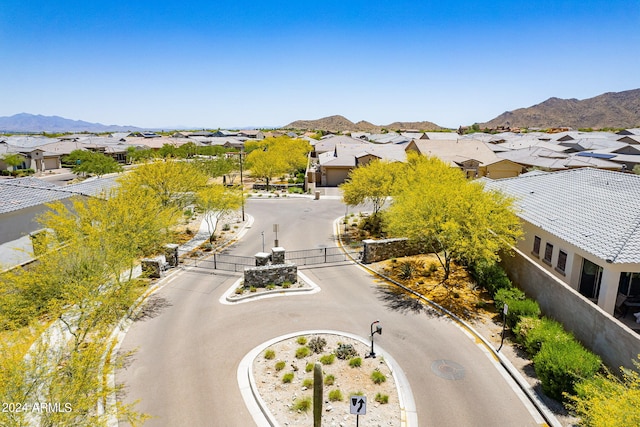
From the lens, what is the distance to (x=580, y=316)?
16.5 m

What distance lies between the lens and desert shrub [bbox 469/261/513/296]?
21.7 metres

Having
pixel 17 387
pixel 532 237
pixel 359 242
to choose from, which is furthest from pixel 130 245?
pixel 532 237

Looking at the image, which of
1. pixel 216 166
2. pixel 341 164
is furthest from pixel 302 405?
pixel 341 164

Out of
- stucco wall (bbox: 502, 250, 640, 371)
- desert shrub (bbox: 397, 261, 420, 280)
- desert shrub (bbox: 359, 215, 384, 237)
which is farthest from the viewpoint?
desert shrub (bbox: 359, 215, 384, 237)

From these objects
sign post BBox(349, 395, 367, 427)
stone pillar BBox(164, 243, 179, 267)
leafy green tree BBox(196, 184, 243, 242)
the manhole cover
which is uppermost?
leafy green tree BBox(196, 184, 243, 242)

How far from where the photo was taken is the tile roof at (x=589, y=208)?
17.7 m

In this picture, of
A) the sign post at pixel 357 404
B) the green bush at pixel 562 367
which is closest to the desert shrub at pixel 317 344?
the sign post at pixel 357 404

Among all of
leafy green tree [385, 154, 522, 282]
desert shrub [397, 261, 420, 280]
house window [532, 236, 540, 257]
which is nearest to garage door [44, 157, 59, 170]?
desert shrub [397, 261, 420, 280]

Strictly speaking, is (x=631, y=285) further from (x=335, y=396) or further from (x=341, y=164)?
(x=341, y=164)

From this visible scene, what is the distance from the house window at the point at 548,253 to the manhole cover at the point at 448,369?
1094 centimetres

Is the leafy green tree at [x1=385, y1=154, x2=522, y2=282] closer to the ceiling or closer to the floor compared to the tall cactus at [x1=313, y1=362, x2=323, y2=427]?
closer to the ceiling

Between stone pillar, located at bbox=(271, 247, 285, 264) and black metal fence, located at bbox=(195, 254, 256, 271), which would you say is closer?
stone pillar, located at bbox=(271, 247, 285, 264)

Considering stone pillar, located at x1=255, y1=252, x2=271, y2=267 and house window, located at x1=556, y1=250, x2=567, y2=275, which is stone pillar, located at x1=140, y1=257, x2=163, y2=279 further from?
house window, located at x1=556, y1=250, x2=567, y2=275

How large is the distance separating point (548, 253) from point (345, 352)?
14503 millimetres
